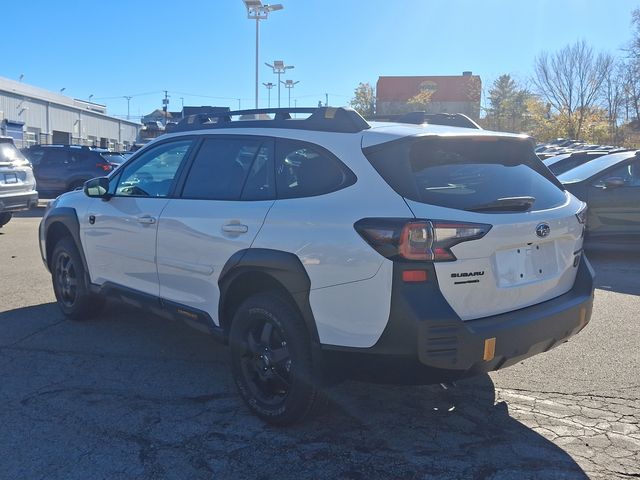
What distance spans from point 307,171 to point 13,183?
32.5 feet

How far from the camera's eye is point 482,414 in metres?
3.84

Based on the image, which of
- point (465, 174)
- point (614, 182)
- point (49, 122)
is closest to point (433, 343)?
point (465, 174)

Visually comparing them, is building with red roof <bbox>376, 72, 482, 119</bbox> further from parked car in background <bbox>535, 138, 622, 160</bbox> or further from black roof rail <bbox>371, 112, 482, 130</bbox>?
black roof rail <bbox>371, 112, 482, 130</bbox>

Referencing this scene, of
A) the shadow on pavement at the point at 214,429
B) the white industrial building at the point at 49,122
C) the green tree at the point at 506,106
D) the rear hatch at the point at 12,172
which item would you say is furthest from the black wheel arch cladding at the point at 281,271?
the green tree at the point at 506,106

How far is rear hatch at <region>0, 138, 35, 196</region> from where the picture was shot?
11.4m

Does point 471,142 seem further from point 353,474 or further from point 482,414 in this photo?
point 353,474

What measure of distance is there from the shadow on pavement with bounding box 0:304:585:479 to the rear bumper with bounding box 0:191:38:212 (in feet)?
24.0

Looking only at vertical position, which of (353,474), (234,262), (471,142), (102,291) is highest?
(471,142)

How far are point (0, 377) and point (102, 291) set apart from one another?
109 cm

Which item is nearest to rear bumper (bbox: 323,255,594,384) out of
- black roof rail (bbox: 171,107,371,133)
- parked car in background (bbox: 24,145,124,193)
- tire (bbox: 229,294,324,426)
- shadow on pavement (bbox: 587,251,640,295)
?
tire (bbox: 229,294,324,426)

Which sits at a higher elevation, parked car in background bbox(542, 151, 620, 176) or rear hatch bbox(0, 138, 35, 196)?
parked car in background bbox(542, 151, 620, 176)

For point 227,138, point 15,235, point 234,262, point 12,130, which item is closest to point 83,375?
point 234,262

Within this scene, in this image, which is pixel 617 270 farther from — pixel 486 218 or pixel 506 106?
pixel 506 106

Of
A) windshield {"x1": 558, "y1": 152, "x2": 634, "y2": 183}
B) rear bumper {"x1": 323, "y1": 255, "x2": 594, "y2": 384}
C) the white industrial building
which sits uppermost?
the white industrial building
